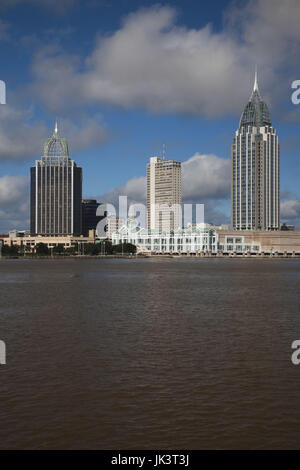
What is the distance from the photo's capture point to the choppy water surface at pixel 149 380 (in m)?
13.0

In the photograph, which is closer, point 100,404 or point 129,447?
point 129,447

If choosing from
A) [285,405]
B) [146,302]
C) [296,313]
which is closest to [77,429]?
[285,405]

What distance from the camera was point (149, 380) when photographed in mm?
17562

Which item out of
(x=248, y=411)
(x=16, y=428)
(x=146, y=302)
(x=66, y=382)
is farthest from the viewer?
(x=146, y=302)

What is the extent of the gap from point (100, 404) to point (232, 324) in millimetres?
15033

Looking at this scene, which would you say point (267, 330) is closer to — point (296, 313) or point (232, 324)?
point (232, 324)

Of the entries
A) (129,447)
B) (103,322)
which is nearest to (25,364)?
(129,447)

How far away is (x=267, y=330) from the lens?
88.9 ft

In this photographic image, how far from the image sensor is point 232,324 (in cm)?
2895

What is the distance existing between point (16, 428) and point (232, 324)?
17544 mm

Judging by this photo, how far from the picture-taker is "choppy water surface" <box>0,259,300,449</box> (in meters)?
13.0
